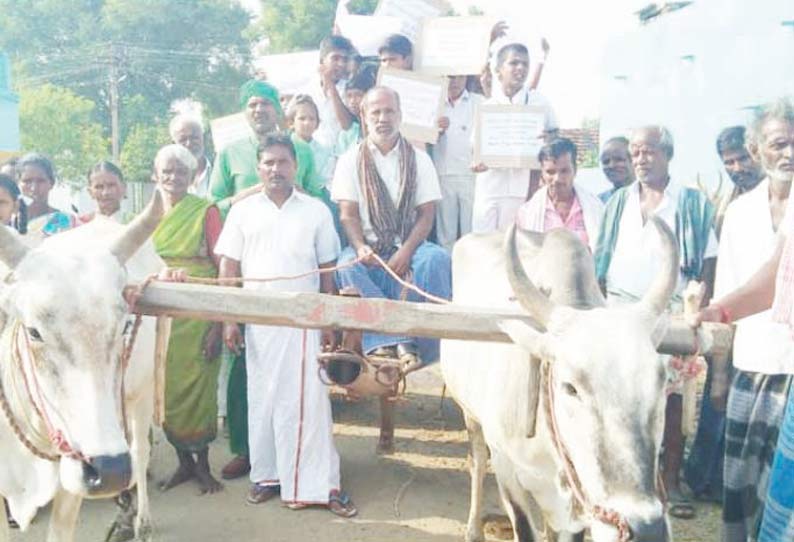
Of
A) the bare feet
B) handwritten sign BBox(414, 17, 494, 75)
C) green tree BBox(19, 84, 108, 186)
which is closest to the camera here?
the bare feet

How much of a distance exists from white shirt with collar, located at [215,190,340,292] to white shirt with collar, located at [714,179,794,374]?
6.91 ft

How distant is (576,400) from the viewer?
245 cm

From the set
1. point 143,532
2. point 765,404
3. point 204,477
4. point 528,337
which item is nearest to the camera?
point 528,337

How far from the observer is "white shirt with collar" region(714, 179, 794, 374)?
3.32 metres

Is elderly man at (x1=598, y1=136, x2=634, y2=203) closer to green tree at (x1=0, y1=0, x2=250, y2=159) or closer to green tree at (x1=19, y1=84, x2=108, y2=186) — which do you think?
green tree at (x1=19, y1=84, x2=108, y2=186)

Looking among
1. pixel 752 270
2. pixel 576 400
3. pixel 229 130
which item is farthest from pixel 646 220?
pixel 229 130

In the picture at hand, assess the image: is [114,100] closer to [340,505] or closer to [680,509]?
[340,505]

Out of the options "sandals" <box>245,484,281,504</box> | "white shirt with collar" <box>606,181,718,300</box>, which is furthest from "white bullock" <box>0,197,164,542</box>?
"white shirt with collar" <box>606,181,718,300</box>

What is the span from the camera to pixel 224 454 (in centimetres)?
558

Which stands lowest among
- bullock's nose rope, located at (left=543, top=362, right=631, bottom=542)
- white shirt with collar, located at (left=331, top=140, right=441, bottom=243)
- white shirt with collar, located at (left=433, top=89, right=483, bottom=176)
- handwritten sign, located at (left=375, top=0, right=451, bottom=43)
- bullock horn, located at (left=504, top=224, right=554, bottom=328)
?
bullock's nose rope, located at (left=543, top=362, right=631, bottom=542)

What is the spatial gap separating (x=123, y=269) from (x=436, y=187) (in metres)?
2.43

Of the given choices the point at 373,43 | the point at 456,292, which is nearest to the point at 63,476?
the point at 456,292

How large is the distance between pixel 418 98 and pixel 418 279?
1471 mm

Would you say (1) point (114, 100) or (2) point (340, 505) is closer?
(2) point (340, 505)
